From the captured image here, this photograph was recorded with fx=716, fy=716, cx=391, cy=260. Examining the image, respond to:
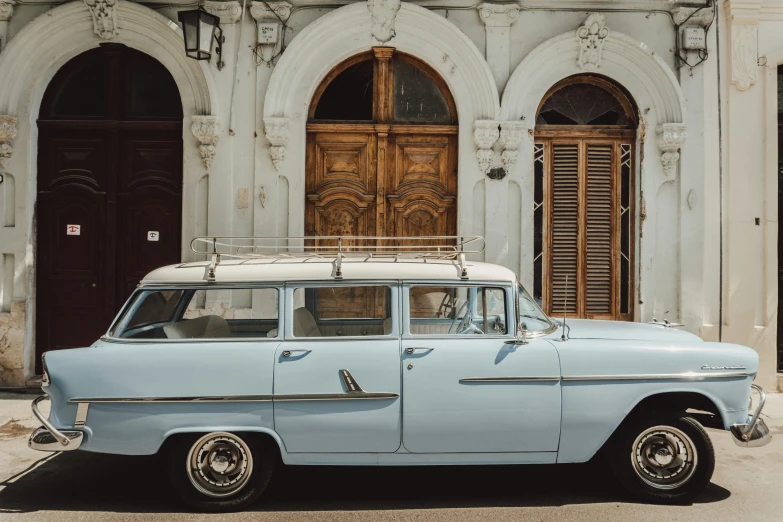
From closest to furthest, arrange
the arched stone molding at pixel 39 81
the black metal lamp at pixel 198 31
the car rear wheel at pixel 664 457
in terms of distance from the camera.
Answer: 1. the car rear wheel at pixel 664 457
2. the black metal lamp at pixel 198 31
3. the arched stone molding at pixel 39 81

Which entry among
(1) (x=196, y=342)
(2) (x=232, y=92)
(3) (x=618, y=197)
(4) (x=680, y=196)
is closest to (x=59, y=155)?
(2) (x=232, y=92)

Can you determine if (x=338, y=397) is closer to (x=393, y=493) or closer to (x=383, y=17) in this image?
(x=393, y=493)

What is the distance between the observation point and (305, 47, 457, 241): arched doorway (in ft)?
29.0

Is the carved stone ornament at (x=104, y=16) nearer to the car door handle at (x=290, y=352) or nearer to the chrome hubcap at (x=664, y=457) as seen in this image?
the car door handle at (x=290, y=352)

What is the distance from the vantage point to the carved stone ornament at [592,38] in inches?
341

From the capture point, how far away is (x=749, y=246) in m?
Result: 8.66

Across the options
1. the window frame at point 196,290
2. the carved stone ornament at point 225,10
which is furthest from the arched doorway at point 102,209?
the window frame at point 196,290

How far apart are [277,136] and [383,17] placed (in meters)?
1.94

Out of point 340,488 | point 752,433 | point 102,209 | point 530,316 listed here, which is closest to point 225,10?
point 102,209

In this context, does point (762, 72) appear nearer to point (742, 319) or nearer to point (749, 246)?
point (749, 246)

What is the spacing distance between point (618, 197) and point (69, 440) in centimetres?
683

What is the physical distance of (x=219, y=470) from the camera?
475 cm

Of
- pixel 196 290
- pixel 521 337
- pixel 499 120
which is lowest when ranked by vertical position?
pixel 521 337

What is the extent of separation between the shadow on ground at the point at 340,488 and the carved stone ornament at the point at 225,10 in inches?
209
